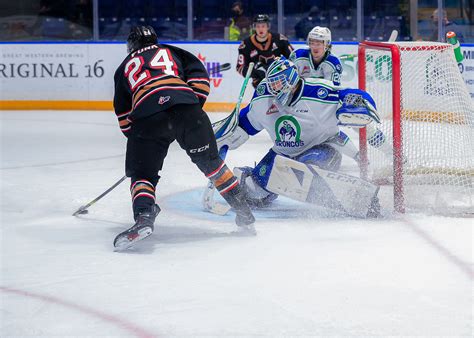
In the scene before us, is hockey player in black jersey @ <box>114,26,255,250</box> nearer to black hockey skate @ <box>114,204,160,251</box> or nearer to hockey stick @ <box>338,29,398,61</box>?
black hockey skate @ <box>114,204,160,251</box>

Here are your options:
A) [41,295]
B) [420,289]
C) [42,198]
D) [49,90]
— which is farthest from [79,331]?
[49,90]

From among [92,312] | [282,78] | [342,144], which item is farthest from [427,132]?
[92,312]

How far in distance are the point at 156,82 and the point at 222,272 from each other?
2.83 ft

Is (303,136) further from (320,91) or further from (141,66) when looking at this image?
(141,66)

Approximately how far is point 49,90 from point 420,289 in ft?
24.3

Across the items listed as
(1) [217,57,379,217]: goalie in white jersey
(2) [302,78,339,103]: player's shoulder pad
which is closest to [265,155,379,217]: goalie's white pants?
(1) [217,57,379,217]: goalie in white jersey

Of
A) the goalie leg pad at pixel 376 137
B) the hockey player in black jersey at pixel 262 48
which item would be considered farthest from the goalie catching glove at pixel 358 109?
the hockey player in black jersey at pixel 262 48

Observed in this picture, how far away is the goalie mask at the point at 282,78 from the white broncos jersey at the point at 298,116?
0.11m

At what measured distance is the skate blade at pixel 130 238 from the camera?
364cm

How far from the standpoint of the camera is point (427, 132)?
15.9ft

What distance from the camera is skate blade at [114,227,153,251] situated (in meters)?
3.64

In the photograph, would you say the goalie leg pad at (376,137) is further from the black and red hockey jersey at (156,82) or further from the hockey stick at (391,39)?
the black and red hockey jersey at (156,82)

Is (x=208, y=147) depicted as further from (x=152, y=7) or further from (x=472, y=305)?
(x=152, y=7)

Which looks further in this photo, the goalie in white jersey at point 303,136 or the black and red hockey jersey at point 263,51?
the black and red hockey jersey at point 263,51
